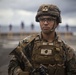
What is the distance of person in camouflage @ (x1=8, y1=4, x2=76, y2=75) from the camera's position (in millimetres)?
4355

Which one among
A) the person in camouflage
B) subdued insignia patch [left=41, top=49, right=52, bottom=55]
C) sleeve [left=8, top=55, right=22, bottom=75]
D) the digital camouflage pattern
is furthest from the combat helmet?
sleeve [left=8, top=55, right=22, bottom=75]

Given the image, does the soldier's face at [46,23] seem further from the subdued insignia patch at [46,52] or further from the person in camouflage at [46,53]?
the subdued insignia patch at [46,52]

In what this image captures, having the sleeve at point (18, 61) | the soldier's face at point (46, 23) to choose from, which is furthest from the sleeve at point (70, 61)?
the sleeve at point (18, 61)

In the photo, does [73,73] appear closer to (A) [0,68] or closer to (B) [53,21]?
(B) [53,21]

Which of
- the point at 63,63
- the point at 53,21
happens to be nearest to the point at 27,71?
the point at 63,63

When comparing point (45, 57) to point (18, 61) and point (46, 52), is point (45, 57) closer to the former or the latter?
point (46, 52)

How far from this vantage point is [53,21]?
4.43 metres

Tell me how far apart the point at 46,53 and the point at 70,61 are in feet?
1.19

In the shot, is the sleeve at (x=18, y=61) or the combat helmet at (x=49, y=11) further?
the combat helmet at (x=49, y=11)

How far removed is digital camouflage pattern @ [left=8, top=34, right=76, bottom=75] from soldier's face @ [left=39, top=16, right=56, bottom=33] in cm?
22

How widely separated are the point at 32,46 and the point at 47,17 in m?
0.47

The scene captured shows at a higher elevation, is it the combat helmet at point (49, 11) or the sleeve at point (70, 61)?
the combat helmet at point (49, 11)

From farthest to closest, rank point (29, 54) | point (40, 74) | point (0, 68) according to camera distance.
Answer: point (0, 68) → point (29, 54) → point (40, 74)

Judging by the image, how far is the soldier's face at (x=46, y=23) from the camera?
435 cm
